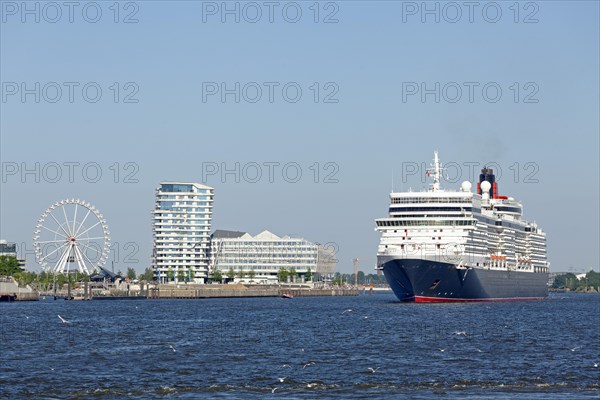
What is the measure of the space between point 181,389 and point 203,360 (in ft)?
45.2

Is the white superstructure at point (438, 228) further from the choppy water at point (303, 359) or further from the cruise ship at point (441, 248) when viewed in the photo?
the choppy water at point (303, 359)

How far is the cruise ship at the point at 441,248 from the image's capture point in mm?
143875

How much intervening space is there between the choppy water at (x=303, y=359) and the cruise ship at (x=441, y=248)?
29144 mm

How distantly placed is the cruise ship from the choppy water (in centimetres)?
2914

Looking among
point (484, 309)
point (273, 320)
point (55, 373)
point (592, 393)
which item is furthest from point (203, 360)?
point (484, 309)

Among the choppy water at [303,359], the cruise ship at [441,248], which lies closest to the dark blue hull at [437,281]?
the cruise ship at [441,248]

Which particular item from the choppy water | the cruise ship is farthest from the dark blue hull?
the choppy water

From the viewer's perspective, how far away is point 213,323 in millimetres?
112188

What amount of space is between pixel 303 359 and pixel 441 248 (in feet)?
261

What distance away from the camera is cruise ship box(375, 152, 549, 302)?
144 m

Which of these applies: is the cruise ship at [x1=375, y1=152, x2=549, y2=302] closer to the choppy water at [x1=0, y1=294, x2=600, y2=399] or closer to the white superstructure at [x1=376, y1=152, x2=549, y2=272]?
the white superstructure at [x1=376, y1=152, x2=549, y2=272]

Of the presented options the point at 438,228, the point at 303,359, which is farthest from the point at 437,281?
the point at 303,359

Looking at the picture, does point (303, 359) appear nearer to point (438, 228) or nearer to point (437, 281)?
point (437, 281)

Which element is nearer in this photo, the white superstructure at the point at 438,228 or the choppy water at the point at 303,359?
the choppy water at the point at 303,359
